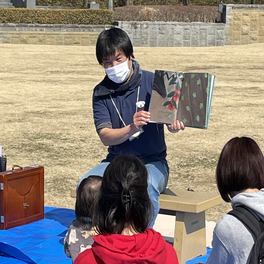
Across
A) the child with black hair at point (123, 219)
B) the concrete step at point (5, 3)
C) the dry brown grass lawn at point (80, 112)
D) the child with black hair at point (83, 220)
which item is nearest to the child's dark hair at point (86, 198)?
the child with black hair at point (83, 220)

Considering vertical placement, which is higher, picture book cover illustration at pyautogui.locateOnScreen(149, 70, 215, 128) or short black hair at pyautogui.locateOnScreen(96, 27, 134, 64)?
short black hair at pyautogui.locateOnScreen(96, 27, 134, 64)

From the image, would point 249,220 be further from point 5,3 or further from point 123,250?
point 5,3

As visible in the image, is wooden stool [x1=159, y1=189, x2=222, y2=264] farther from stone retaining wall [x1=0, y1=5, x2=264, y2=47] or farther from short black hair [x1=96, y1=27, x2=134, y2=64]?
stone retaining wall [x1=0, y1=5, x2=264, y2=47]

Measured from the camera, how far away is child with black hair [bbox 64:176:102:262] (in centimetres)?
Answer: 290

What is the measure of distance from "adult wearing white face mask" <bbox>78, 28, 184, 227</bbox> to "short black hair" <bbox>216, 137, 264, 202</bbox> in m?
1.40

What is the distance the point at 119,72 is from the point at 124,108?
0.26m

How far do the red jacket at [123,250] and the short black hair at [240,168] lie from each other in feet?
1.23

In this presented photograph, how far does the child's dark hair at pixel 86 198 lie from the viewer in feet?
9.50

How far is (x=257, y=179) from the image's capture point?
7.39ft

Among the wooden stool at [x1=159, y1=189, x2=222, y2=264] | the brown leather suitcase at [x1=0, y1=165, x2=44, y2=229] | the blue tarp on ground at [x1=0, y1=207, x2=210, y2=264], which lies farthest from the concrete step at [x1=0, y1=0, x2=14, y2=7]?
the wooden stool at [x1=159, y1=189, x2=222, y2=264]

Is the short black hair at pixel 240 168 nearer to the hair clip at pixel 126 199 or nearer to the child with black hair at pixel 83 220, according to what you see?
the hair clip at pixel 126 199

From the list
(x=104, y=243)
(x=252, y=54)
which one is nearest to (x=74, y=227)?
(x=104, y=243)

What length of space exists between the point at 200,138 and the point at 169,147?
28.1 inches

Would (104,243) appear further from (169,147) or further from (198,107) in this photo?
(169,147)
